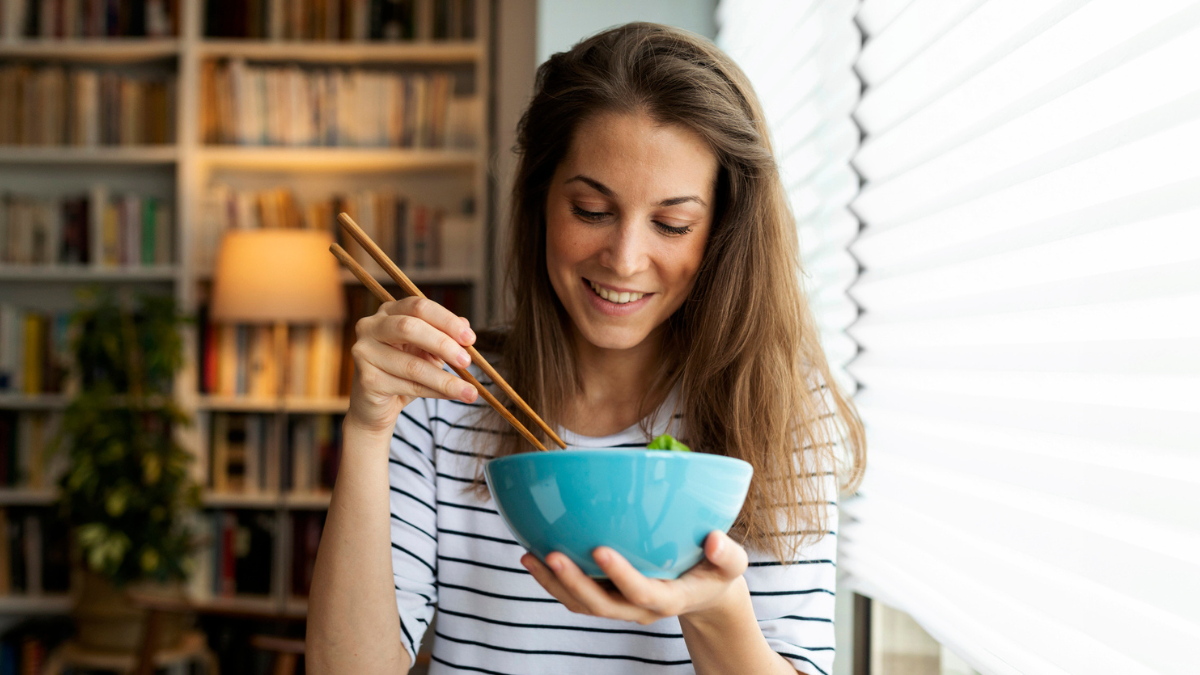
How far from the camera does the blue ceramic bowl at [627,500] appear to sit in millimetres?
561

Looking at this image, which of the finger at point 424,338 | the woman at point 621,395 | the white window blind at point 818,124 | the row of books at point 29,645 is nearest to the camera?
the finger at point 424,338

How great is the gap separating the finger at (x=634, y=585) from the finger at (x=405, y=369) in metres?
0.24

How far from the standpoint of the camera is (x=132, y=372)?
9.29ft

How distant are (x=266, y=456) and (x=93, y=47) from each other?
1740 mm

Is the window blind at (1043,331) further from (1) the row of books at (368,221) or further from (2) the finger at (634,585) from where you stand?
(1) the row of books at (368,221)

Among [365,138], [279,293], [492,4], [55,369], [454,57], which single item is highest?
[492,4]

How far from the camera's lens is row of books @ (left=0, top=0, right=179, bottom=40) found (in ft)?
10.5

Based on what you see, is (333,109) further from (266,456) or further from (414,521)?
(414,521)

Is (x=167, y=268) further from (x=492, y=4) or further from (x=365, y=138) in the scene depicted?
(x=492, y=4)

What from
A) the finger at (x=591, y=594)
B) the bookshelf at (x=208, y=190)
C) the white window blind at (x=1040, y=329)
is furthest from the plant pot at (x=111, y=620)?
the finger at (x=591, y=594)

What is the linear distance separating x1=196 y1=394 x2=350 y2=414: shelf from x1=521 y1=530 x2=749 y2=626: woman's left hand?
2670 millimetres

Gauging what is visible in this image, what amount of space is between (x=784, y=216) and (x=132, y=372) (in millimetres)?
2604

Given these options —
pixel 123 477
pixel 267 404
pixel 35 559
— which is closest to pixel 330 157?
pixel 267 404

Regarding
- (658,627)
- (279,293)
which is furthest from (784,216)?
(279,293)
